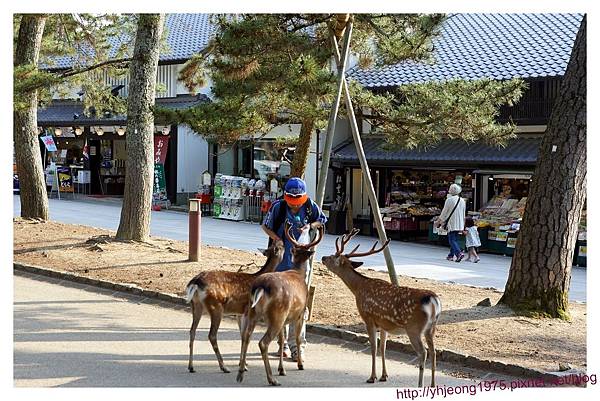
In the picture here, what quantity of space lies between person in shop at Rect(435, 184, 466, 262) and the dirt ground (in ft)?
10.9

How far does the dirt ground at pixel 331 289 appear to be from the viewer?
795 centimetres

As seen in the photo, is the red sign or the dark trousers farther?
the red sign

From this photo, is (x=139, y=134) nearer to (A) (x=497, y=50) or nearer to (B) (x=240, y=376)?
(B) (x=240, y=376)

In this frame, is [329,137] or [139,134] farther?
[139,134]

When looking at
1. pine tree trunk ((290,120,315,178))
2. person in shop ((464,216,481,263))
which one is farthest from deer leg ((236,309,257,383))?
person in shop ((464,216,481,263))

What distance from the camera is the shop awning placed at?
17578 millimetres

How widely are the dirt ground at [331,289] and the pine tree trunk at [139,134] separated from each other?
510 millimetres

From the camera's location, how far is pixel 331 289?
11.1 metres

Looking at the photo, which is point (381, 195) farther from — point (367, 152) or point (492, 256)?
point (492, 256)

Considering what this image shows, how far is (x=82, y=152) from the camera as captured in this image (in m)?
32.5

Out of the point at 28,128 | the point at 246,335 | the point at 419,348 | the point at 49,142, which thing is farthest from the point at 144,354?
the point at 49,142

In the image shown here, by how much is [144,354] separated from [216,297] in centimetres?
116

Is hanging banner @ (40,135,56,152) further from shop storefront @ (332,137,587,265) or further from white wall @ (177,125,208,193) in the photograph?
shop storefront @ (332,137,587,265)

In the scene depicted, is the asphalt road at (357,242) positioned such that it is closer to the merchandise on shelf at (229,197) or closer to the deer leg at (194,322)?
the merchandise on shelf at (229,197)
